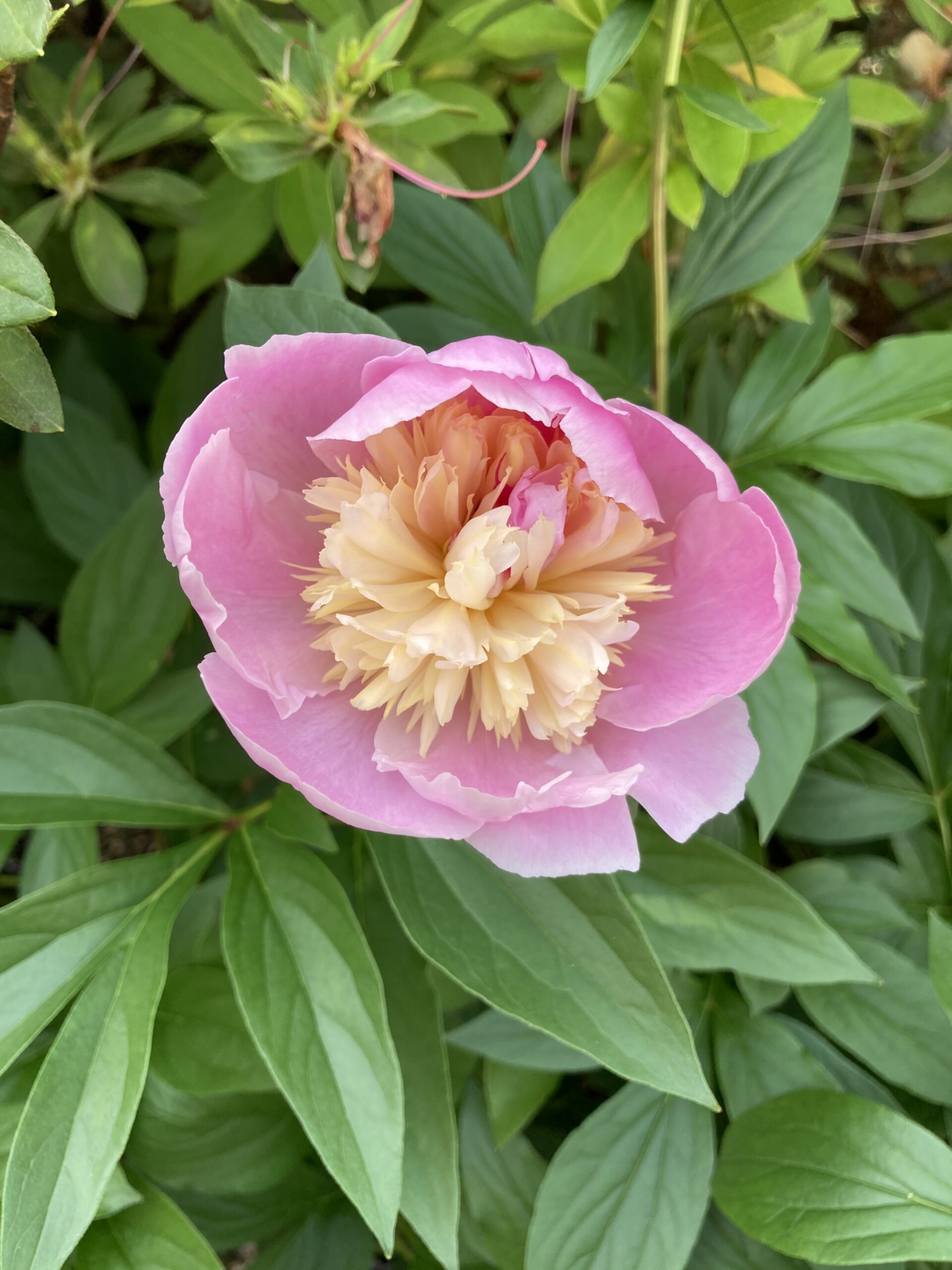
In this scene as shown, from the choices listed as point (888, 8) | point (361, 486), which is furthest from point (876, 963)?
point (888, 8)

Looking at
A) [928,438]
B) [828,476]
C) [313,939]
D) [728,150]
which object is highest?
[728,150]

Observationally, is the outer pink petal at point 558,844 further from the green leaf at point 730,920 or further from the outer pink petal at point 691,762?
the green leaf at point 730,920

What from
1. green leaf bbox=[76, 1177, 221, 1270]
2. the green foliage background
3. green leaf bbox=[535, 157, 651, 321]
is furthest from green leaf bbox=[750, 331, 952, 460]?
green leaf bbox=[76, 1177, 221, 1270]

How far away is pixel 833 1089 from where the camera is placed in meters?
0.74

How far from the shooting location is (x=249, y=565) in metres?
0.58

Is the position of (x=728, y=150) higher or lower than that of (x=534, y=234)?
higher

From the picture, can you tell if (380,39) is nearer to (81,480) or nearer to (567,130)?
(567,130)

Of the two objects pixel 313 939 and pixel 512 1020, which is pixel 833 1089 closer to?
pixel 512 1020

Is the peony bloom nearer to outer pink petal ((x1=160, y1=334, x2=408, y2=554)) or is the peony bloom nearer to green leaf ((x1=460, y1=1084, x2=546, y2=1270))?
outer pink petal ((x1=160, y1=334, x2=408, y2=554))

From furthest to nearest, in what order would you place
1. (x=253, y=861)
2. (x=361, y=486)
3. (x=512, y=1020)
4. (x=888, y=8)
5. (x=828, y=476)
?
(x=888, y=8) < (x=828, y=476) < (x=512, y=1020) < (x=253, y=861) < (x=361, y=486)

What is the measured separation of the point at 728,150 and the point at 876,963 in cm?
65

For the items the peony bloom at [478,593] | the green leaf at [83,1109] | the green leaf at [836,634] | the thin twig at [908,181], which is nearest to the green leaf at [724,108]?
the peony bloom at [478,593]

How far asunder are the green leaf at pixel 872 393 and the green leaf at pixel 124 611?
1.69 ft

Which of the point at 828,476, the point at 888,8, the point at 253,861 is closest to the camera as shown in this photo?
the point at 253,861
